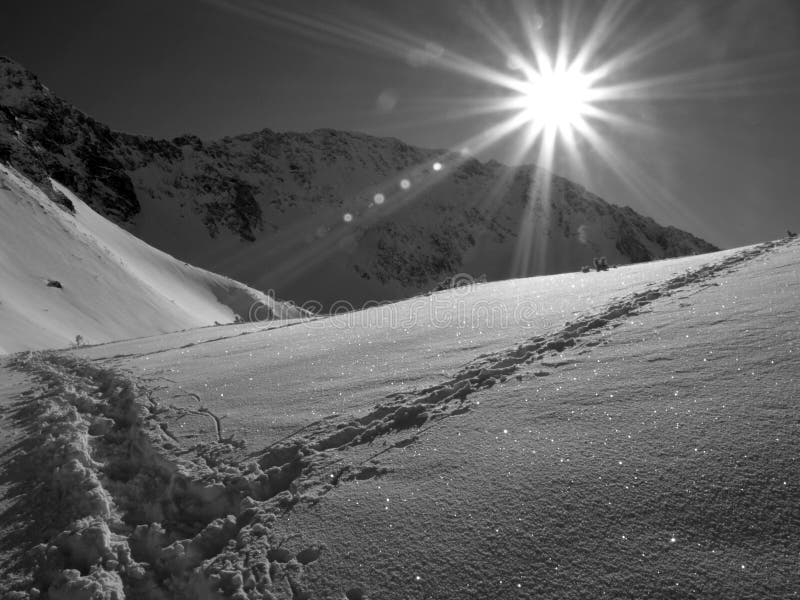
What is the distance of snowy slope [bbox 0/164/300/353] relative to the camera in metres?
18.0

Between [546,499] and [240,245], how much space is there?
303 feet

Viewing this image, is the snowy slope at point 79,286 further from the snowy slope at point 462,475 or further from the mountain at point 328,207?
the mountain at point 328,207

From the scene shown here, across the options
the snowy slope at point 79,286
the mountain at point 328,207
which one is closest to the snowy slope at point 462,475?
the snowy slope at point 79,286

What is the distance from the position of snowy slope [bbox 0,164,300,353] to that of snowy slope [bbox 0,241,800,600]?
48.2 ft

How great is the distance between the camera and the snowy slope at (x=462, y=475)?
181 centimetres

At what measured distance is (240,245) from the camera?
87.5m

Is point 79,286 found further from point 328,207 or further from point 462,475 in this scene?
point 328,207

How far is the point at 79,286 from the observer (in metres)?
22.6

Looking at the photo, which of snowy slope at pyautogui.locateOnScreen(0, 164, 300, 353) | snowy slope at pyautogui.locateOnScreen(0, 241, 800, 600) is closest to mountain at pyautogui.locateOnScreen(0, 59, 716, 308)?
snowy slope at pyautogui.locateOnScreen(0, 164, 300, 353)

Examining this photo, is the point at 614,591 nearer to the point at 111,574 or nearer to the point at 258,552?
the point at 258,552

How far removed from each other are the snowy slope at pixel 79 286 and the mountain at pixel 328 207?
4200cm

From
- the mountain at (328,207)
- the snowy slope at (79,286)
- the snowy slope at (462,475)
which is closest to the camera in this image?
the snowy slope at (462,475)

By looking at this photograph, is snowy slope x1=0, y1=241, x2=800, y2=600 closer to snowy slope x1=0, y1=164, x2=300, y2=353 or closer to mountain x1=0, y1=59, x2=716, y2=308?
snowy slope x1=0, y1=164, x2=300, y2=353

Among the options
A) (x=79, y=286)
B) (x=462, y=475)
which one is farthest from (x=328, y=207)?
(x=462, y=475)
